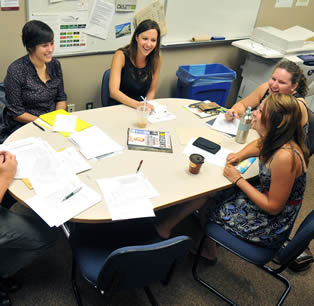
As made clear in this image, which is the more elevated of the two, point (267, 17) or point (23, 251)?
point (267, 17)

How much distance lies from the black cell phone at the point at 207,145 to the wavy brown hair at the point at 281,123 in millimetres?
390

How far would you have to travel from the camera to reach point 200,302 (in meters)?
1.84

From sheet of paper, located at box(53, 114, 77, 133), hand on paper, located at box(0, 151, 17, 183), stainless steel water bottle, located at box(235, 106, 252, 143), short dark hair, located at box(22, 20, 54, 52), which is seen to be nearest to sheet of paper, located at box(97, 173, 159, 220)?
hand on paper, located at box(0, 151, 17, 183)

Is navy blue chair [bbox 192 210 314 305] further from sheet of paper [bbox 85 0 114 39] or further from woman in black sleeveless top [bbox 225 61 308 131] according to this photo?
sheet of paper [bbox 85 0 114 39]

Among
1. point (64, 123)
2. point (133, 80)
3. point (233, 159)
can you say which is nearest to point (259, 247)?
point (233, 159)

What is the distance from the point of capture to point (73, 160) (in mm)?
1603

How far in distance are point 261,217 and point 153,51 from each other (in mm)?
1569

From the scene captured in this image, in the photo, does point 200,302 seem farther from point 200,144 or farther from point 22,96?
point 22,96

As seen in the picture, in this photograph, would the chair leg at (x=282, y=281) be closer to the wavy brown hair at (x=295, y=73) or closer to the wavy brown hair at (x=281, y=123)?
the wavy brown hair at (x=281, y=123)

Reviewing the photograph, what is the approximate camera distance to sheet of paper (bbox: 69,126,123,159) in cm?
168

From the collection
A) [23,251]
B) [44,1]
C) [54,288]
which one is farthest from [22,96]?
[54,288]

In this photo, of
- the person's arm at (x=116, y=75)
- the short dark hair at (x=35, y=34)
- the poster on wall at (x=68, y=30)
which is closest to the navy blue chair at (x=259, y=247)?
the person's arm at (x=116, y=75)

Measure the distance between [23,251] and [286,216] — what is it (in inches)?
51.9

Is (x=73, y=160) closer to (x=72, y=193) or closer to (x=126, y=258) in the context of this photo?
(x=72, y=193)
